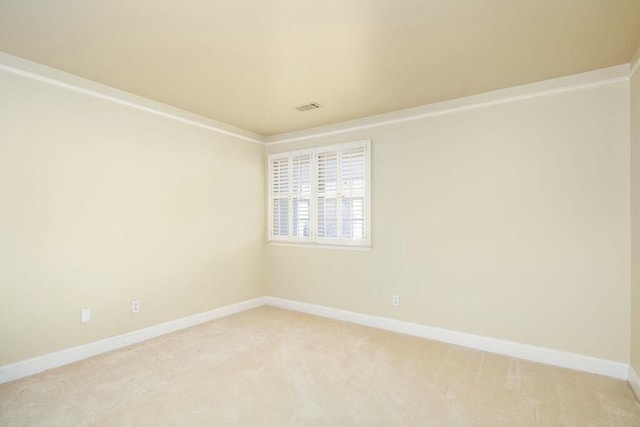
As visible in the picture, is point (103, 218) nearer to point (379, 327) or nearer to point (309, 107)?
point (309, 107)

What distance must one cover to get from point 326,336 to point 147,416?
76.0 inches

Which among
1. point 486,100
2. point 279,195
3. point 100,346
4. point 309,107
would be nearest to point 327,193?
point 279,195

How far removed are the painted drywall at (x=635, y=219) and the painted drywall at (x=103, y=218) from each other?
4.14m

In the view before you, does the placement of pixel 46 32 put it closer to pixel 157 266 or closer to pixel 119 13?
pixel 119 13

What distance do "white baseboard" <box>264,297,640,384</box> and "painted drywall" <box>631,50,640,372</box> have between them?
23 cm

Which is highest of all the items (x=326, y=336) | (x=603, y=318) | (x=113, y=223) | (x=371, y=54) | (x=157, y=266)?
(x=371, y=54)

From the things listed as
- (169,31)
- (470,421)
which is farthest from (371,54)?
(470,421)

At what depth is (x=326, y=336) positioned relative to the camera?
12.2ft

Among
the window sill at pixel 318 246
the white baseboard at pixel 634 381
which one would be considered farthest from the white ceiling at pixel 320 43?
the white baseboard at pixel 634 381

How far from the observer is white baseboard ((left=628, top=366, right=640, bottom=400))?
2455mm

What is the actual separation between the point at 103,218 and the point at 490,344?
→ 3962 millimetres

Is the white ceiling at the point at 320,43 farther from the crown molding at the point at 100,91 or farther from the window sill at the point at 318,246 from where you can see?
the window sill at the point at 318,246

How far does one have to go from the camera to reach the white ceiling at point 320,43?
2074 millimetres

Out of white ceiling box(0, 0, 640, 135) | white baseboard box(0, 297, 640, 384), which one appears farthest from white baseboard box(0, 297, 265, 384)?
white ceiling box(0, 0, 640, 135)
